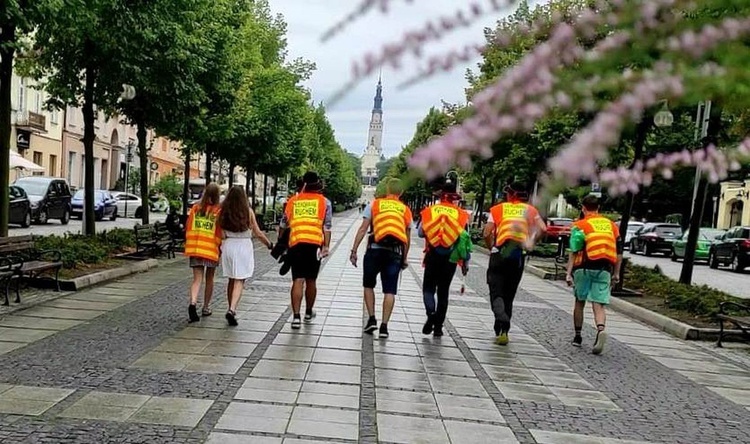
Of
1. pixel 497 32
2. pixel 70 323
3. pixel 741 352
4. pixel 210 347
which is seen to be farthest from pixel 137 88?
pixel 497 32

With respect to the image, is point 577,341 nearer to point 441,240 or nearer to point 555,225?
point 441,240

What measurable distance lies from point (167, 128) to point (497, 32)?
18.4 metres

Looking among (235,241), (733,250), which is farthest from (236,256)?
(733,250)

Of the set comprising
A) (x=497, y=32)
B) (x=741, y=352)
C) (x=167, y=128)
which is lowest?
(x=741, y=352)

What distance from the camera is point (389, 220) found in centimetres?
905

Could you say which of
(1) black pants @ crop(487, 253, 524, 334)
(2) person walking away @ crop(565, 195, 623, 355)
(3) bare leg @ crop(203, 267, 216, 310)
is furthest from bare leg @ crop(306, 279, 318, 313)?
(2) person walking away @ crop(565, 195, 623, 355)

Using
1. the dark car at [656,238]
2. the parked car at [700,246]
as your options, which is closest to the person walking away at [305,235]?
the parked car at [700,246]

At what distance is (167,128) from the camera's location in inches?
752

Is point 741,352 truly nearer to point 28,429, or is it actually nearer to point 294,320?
point 294,320

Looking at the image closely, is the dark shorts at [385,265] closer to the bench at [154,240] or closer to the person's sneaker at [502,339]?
the person's sneaker at [502,339]

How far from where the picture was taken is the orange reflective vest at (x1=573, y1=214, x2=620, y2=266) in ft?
30.2

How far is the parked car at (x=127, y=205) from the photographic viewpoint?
140 feet

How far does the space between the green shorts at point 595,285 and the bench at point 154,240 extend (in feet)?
34.8

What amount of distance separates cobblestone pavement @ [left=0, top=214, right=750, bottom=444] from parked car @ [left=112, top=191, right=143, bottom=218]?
33.1 metres
